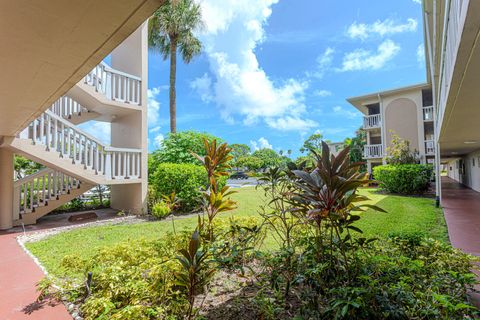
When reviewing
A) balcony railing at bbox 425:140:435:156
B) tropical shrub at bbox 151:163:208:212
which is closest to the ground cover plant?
tropical shrub at bbox 151:163:208:212

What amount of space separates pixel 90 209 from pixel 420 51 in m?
17.2

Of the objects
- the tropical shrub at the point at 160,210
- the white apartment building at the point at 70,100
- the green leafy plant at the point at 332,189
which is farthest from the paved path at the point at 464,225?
the tropical shrub at the point at 160,210

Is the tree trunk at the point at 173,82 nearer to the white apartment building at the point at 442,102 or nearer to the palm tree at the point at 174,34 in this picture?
the palm tree at the point at 174,34

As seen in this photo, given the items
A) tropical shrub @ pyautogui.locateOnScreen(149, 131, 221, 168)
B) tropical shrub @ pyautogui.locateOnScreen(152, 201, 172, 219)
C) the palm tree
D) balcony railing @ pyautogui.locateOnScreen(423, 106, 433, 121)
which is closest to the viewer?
tropical shrub @ pyautogui.locateOnScreen(152, 201, 172, 219)

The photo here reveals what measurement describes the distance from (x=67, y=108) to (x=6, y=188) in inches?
125

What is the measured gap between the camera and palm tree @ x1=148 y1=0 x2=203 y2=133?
41.5 feet

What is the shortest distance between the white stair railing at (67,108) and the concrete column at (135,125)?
130cm

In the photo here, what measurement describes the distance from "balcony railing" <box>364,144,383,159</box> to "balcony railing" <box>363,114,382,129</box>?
62.2 inches

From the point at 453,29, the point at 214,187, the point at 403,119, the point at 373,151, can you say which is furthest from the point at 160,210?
the point at 403,119

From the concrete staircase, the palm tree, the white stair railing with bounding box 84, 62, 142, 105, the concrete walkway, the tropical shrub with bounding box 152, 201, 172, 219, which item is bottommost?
the concrete walkway

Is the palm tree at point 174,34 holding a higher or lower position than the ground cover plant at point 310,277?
higher

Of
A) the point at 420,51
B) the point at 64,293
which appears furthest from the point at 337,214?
the point at 420,51

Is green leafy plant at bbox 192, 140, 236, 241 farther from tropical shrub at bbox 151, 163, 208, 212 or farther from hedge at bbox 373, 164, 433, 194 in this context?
hedge at bbox 373, 164, 433, 194

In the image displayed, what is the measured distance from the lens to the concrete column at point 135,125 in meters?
8.70
